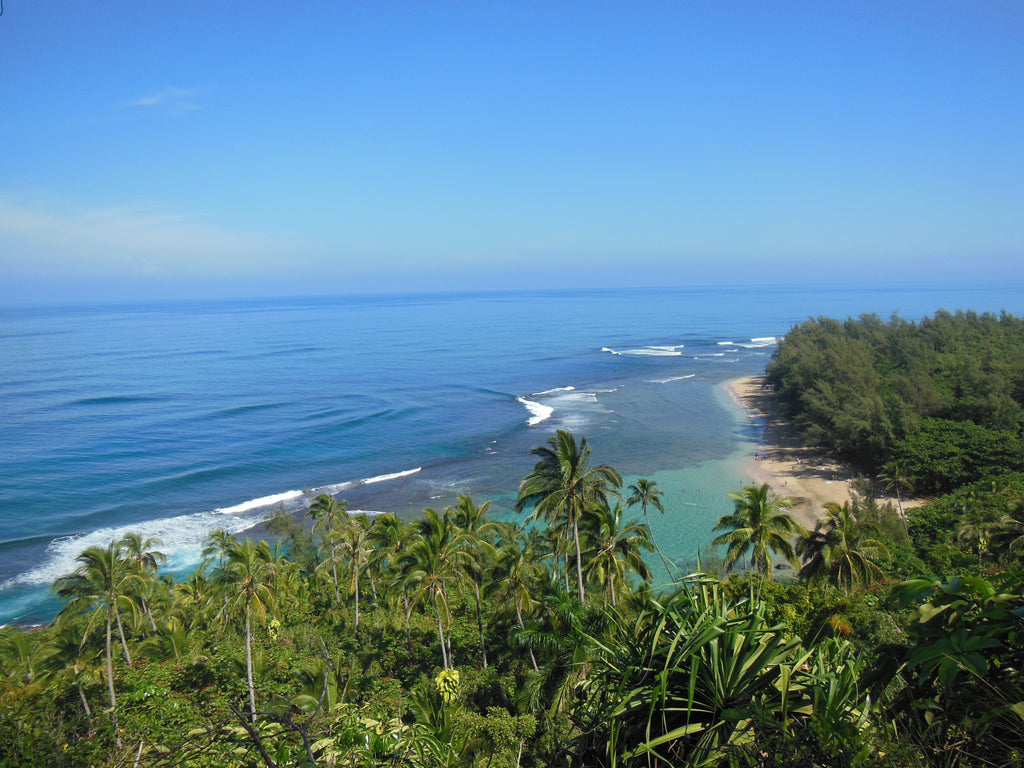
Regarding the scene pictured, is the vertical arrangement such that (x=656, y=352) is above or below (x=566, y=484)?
below

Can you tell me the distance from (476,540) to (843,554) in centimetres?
1591

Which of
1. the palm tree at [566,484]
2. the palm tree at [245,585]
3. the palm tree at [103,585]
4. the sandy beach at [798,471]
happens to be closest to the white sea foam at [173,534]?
the palm tree at [103,585]

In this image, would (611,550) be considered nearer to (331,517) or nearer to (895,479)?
(331,517)

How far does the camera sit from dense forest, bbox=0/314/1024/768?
512 cm

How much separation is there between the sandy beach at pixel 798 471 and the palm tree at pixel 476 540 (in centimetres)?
2206

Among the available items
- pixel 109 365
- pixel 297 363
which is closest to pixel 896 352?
pixel 297 363

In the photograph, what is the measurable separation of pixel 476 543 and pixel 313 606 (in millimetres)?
13434

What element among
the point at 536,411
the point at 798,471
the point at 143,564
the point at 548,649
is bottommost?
the point at 798,471

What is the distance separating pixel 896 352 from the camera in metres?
78.7

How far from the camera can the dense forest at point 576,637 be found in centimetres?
512

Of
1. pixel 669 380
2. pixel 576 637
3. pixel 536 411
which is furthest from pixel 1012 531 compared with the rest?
pixel 669 380

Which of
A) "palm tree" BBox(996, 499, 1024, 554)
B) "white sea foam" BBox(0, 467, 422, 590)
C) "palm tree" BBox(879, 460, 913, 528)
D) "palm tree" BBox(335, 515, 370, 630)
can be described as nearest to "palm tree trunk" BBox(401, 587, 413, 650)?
"palm tree" BBox(335, 515, 370, 630)

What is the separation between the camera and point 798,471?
2018 inches

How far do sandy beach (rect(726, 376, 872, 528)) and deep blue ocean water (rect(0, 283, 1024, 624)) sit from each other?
314cm
